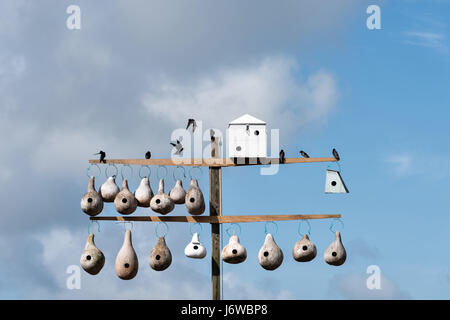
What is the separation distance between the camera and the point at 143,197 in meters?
15.3

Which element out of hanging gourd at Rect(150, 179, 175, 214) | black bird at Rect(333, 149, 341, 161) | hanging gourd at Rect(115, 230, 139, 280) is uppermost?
black bird at Rect(333, 149, 341, 161)

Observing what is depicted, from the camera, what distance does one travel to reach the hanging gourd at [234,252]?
48.4 feet

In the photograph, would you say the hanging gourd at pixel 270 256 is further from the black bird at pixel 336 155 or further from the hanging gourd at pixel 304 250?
the black bird at pixel 336 155

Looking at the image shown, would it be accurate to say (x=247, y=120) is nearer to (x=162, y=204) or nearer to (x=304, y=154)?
Answer: (x=304, y=154)

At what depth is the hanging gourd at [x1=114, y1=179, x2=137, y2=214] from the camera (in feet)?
49.5

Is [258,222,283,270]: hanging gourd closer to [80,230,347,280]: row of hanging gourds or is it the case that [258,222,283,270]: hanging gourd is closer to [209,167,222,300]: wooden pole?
[80,230,347,280]: row of hanging gourds

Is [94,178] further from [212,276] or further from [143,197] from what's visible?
[212,276]

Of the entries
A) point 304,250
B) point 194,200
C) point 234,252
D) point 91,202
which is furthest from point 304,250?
point 91,202

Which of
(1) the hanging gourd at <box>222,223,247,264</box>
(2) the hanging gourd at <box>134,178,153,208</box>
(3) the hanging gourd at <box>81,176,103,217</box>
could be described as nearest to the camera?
(1) the hanging gourd at <box>222,223,247,264</box>

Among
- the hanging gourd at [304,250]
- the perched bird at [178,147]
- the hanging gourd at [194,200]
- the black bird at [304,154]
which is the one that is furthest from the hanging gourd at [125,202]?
the black bird at [304,154]

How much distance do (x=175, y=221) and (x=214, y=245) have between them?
2.09ft

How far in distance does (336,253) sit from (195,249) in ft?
6.38

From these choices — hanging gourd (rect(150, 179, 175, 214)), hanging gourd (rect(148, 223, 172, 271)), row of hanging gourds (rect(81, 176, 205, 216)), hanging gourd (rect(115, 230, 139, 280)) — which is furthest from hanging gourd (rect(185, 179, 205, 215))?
hanging gourd (rect(115, 230, 139, 280))
